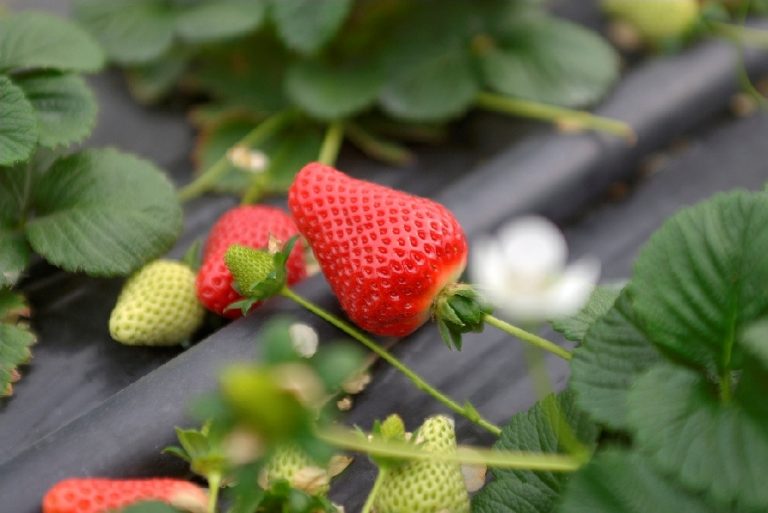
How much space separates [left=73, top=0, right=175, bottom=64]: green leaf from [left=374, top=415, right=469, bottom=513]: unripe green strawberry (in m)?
0.54

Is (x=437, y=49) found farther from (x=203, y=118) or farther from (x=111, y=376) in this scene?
(x=111, y=376)

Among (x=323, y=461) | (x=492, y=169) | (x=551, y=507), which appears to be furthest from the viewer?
(x=492, y=169)

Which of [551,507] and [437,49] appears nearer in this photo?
[551,507]

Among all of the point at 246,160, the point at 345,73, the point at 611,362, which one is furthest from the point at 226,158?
the point at 611,362

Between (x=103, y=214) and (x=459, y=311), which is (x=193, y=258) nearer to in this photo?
(x=103, y=214)

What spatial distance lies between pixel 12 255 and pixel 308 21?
1.20ft

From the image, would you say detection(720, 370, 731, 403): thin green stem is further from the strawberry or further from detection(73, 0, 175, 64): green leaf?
detection(73, 0, 175, 64): green leaf

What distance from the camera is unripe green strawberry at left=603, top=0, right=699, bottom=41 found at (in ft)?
3.33

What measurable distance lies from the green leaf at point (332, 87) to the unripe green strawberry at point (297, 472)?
1.31ft

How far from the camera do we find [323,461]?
0.46m

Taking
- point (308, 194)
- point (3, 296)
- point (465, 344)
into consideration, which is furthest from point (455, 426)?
point (3, 296)

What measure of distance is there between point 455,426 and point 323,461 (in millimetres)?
262

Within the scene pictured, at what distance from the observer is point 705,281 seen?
20.9 inches

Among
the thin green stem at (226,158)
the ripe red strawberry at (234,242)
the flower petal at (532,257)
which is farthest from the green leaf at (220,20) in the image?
the flower petal at (532,257)
